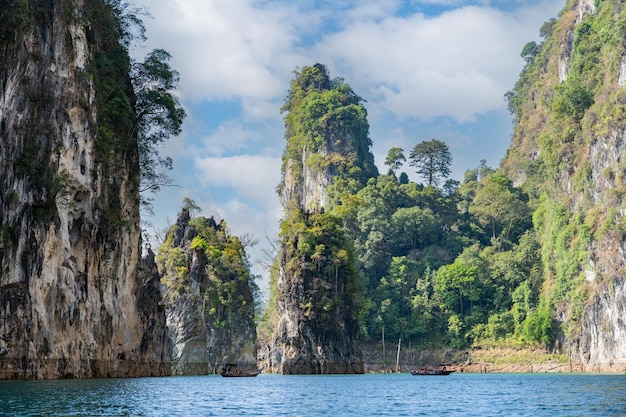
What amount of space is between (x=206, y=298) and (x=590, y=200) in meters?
43.1

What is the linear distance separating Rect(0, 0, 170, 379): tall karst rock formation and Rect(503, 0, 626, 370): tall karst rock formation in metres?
46.5

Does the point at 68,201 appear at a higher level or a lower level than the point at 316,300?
higher

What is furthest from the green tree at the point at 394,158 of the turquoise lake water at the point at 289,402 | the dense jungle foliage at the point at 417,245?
the turquoise lake water at the point at 289,402

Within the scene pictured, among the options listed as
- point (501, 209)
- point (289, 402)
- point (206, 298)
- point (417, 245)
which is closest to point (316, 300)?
point (206, 298)

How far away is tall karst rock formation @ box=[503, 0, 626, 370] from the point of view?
86.0 meters

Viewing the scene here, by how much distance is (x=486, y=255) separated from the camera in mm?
119750

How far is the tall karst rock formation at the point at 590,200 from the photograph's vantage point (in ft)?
282

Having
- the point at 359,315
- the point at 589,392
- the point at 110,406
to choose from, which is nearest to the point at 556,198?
the point at 359,315

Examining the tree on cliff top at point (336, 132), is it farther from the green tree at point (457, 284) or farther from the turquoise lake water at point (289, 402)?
the turquoise lake water at point (289, 402)

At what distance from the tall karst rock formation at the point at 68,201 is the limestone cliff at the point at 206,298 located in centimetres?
2776

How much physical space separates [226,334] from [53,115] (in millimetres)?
57523

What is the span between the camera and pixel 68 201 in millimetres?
49312

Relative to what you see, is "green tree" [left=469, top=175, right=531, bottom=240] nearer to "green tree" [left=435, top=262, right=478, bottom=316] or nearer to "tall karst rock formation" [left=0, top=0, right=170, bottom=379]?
"green tree" [left=435, top=262, right=478, bottom=316]

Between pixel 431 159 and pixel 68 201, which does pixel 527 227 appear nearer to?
pixel 431 159
